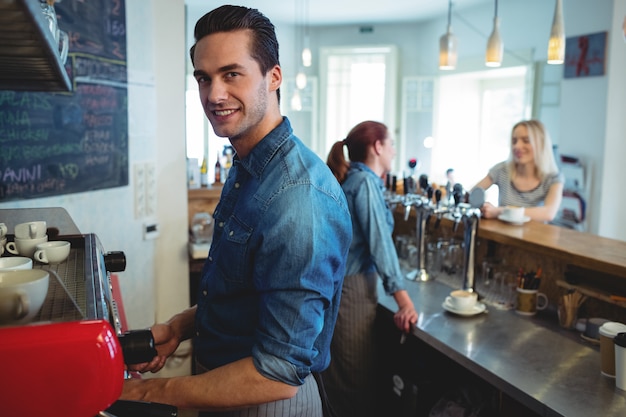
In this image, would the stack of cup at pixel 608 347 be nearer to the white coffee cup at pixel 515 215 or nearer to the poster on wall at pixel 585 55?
the white coffee cup at pixel 515 215

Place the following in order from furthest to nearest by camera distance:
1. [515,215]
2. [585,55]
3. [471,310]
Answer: [585,55]
[515,215]
[471,310]

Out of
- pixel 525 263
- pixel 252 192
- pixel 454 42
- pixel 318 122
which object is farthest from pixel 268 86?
pixel 318 122

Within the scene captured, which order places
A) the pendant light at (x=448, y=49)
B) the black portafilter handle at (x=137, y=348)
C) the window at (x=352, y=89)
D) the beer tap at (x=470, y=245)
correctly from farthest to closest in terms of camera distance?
1. the window at (x=352, y=89)
2. the pendant light at (x=448, y=49)
3. the beer tap at (x=470, y=245)
4. the black portafilter handle at (x=137, y=348)

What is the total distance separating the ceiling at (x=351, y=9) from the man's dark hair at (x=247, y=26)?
6012 mm

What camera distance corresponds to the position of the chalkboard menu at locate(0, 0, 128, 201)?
244cm

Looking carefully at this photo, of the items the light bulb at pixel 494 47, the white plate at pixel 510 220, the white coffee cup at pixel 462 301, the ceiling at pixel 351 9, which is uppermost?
the ceiling at pixel 351 9

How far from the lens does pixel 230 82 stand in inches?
47.9

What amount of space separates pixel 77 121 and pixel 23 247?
1.87 metres

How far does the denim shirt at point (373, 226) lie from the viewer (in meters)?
2.42

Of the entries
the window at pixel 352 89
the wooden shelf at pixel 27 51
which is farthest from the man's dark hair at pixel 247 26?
the window at pixel 352 89

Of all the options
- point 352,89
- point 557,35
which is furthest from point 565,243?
point 352,89

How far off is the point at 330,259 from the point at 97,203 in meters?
2.15

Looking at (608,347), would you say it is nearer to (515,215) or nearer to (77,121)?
(515,215)

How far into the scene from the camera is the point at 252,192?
127cm
